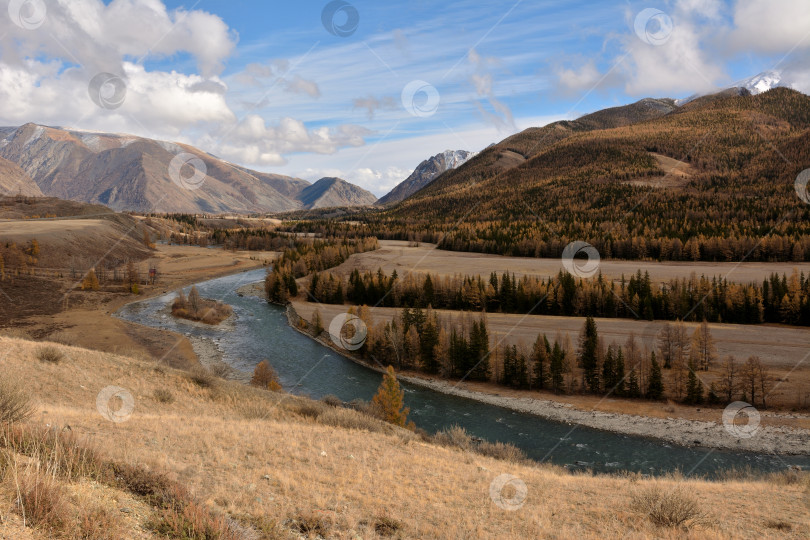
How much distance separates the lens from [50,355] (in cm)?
2939

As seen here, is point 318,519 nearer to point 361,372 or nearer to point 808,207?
point 361,372

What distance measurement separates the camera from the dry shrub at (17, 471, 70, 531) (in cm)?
731

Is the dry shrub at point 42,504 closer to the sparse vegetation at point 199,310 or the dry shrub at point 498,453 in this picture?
the dry shrub at point 498,453

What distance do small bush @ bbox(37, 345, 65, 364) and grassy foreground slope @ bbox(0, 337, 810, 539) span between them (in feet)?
6.46

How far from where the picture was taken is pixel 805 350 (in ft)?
174

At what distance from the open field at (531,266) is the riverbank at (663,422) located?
51085mm

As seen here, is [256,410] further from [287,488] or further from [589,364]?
[589,364]

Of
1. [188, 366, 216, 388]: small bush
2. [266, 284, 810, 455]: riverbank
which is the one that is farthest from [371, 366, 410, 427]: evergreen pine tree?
[266, 284, 810, 455]: riverbank

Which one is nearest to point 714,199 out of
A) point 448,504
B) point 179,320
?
point 179,320

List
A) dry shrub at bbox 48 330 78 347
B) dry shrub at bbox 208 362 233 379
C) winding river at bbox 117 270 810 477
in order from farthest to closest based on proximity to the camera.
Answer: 1. dry shrub at bbox 48 330 78 347
2. dry shrub at bbox 208 362 233 379
3. winding river at bbox 117 270 810 477

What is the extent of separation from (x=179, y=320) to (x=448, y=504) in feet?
237

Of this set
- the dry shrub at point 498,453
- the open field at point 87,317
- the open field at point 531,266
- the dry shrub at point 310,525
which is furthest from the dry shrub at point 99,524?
the open field at point 531,266

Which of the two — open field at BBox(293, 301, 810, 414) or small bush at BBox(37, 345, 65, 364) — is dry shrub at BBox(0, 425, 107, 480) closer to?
small bush at BBox(37, 345, 65, 364)

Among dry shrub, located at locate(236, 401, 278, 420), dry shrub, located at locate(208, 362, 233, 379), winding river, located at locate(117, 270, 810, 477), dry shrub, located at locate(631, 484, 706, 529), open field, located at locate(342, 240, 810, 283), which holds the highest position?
open field, located at locate(342, 240, 810, 283)
